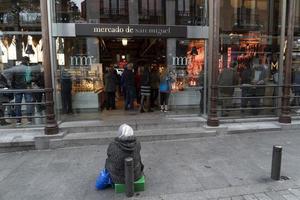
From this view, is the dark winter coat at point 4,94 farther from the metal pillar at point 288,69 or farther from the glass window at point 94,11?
the metal pillar at point 288,69

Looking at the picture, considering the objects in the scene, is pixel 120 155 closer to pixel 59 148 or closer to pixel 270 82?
pixel 59 148

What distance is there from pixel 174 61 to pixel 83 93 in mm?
2994


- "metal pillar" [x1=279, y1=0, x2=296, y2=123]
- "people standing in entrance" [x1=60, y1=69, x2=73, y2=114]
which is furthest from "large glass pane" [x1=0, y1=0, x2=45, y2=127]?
"metal pillar" [x1=279, y1=0, x2=296, y2=123]

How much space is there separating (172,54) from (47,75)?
13.1 feet

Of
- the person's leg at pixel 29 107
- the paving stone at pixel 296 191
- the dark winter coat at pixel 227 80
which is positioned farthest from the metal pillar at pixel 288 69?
the person's leg at pixel 29 107

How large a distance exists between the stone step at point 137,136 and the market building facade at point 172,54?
368 mm

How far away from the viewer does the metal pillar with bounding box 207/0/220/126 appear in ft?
25.5

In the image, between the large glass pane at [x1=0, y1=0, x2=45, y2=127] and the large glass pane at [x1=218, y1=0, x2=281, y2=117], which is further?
the large glass pane at [x1=218, y1=0, x2=281, y2=117]

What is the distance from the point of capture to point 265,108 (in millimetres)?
8578

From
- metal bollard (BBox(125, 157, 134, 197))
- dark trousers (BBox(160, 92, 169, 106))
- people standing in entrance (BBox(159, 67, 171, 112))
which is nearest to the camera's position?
metal bollard (BBox(125, 157, 134, 197))

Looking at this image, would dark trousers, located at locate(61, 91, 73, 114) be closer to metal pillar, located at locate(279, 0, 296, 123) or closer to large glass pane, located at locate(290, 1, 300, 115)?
metal pillar, located at locate(279, 0, 296, 123)

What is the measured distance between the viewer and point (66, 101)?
8.71m

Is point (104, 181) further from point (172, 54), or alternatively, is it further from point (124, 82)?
point (124, 82)

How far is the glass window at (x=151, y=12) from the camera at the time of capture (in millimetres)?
9312
